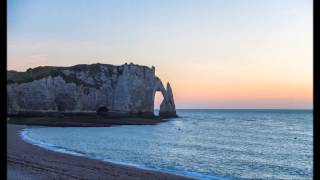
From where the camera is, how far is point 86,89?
91875mm

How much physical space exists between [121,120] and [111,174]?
68.5 metres

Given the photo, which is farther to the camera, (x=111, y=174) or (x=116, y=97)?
(x=116, y=97)

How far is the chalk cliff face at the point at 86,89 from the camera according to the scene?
277ft

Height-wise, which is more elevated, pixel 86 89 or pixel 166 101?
pixel 86 89

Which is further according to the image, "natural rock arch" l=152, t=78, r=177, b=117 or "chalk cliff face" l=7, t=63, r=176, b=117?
"natural rock arch" l=152, t=78, r=177, b=117

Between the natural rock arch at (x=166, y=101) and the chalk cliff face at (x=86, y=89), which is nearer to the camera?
the chalk cliff face at (x=86, y=89)

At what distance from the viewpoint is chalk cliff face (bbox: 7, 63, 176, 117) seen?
8456cm
